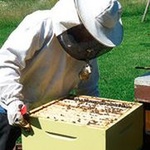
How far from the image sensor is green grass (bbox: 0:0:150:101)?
5.97 metres

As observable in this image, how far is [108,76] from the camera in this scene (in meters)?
6.59

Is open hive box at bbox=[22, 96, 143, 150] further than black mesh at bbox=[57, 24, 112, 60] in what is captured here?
No

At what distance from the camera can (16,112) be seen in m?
2.34

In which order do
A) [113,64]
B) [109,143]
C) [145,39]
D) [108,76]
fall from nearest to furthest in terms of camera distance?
1. [109,143]
2. [108,76]
3. [113,64]
4. [145,39]

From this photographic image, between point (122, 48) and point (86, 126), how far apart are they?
6.70 metres

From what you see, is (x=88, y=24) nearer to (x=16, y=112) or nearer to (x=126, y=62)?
(x=16, y=112)

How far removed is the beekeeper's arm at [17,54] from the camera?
244 cm

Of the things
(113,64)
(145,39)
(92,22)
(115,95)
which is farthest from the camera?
(145,39)

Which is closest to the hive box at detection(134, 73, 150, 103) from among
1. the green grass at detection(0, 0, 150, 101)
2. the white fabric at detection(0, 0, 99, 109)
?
the white fabric at detection(0, 0, 99, 109)

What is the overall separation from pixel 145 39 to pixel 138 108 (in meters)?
7.38

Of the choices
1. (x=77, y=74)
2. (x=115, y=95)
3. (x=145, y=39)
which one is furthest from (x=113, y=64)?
(x=77, y=74)

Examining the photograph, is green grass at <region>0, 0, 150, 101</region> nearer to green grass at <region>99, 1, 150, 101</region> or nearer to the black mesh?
green grass at <region>99, 1, 150, 101</region>

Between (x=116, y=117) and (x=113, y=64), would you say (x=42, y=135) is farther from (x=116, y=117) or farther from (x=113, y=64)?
(x=113, y=64)

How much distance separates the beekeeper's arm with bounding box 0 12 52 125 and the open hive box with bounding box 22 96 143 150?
0.16 meters
